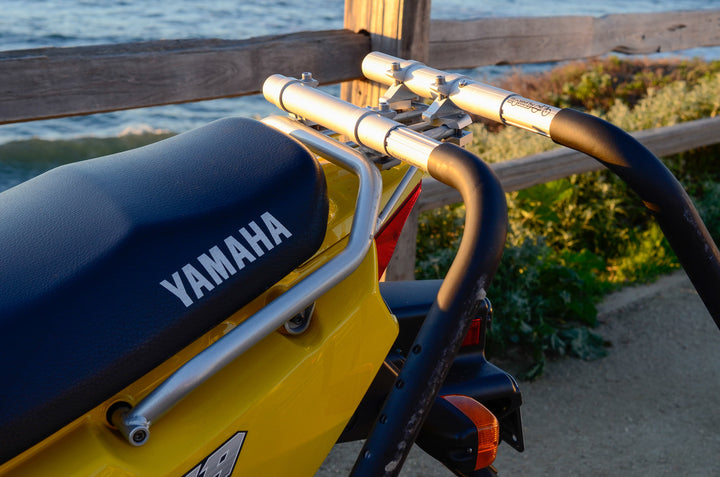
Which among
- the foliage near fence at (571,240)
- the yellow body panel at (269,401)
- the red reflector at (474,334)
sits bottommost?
the foliage near fence at (571,240)

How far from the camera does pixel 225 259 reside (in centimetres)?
91

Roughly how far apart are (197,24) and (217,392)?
20035 millimetres

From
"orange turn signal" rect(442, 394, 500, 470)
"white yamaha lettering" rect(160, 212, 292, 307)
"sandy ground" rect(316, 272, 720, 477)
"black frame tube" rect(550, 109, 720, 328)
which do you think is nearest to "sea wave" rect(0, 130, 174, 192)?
"sandy ground" rect(316, 272, 720, 477)

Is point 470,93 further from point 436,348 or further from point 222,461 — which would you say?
point 222,461

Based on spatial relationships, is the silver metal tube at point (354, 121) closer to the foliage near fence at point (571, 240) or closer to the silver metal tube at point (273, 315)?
the silver metal tube at point (273, 315)

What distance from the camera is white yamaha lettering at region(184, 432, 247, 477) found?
882mm

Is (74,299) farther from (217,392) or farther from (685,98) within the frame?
(685,98)

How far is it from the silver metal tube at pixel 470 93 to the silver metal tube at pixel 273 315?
0.22 m

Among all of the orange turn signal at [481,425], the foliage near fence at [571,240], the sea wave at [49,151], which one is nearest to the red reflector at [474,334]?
the orange turn signal at [481,425]

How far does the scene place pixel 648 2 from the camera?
31.0 m

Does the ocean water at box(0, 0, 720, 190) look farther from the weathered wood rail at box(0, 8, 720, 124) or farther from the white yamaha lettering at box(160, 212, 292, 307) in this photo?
the white yamaha lettering at box(160, 212, 292, 307)

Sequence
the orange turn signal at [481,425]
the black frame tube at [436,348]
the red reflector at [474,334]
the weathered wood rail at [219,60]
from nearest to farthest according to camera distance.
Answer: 1. the black frame tube at [436,348]
2. the orange turn signal at [481,425]
3. the red reflector at [474,334]
4. the weathered wood rail at [219,60]

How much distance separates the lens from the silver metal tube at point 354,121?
36.5 inches

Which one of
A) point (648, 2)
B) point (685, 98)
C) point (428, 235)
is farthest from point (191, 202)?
point (648, 2)
